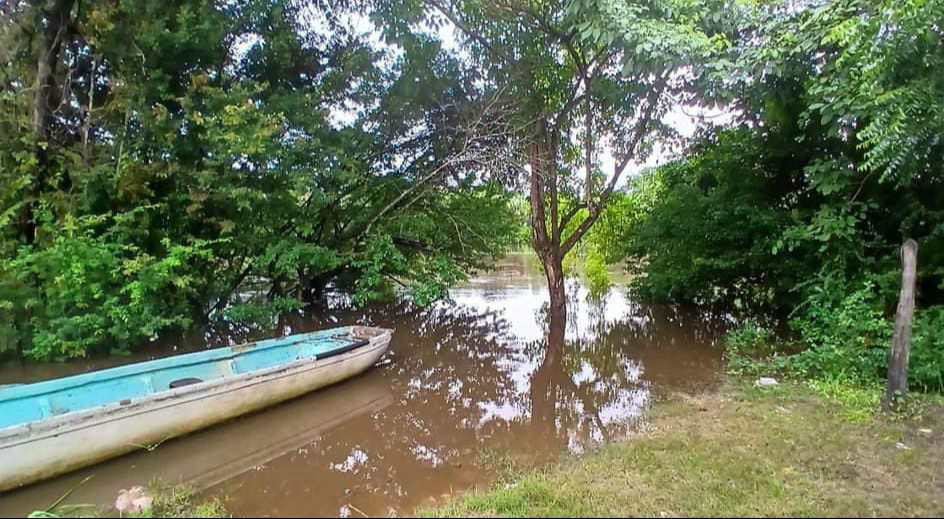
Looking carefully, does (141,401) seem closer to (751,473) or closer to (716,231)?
(751,473)

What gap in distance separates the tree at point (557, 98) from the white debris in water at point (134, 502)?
6.73 meters

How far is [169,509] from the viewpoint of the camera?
339 cm

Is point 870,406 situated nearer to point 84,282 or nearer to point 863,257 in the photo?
point 863,257

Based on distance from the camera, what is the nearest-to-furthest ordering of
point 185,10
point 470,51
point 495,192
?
point 185,10
point 470,51
point 495,192

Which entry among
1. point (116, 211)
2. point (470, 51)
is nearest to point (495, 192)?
point (470, 51)

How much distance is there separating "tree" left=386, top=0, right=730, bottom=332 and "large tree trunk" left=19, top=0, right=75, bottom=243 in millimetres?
5261

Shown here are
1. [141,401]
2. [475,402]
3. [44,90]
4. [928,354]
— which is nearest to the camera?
[141,401]

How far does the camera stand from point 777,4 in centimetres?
627

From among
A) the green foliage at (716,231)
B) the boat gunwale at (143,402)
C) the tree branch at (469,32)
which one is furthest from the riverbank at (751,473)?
the tree branch at (469,32)

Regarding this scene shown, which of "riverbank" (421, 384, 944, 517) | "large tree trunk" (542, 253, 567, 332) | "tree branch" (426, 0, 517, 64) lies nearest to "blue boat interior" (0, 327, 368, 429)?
"riverbank" (421, 384, 944, 517)

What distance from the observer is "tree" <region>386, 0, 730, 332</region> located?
8.66m

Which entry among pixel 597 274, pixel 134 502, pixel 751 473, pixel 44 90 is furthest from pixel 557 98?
pixel 134 502

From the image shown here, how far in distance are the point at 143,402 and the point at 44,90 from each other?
6.30 meters

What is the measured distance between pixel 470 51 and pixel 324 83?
2.73 m
